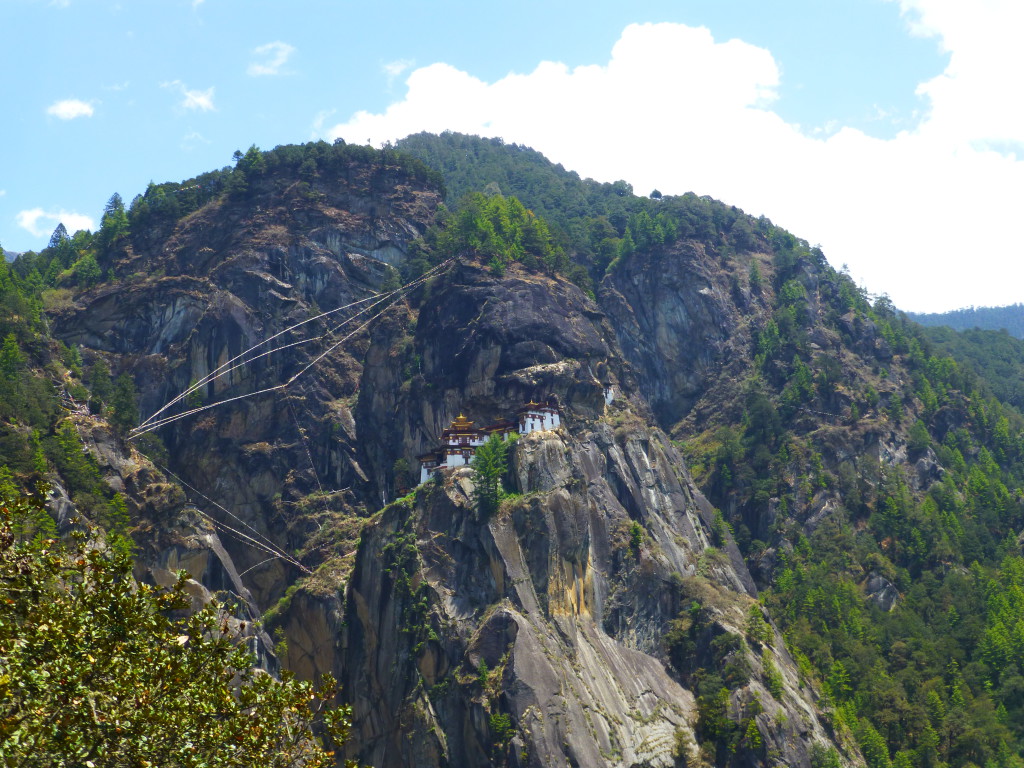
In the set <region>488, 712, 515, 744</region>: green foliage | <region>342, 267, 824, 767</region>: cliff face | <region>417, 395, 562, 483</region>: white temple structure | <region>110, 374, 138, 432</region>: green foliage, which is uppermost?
<region>110, 374, 138, 432</region>: green foliage

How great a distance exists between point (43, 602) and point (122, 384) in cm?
7571

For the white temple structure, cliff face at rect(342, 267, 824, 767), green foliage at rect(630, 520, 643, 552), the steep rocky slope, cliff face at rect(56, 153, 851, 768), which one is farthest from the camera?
the white temple structure

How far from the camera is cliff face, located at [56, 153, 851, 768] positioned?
76438 millimetres

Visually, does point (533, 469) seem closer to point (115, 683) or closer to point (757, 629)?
point (757, 629)

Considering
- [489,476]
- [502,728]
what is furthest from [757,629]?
[502,728]

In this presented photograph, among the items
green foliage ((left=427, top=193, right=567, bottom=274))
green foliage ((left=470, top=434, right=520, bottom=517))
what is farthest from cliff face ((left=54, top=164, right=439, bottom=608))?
green foliage ((left=470, top=434, right=520, bottom=517))

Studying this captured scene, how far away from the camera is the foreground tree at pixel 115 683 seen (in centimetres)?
2056

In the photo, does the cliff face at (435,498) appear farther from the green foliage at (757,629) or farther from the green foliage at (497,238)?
the green foliage at (497,238)

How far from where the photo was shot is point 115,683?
72.2 feet

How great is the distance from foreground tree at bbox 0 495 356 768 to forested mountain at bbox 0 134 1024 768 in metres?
48.5

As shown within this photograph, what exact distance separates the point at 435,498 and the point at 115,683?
63.5 meters

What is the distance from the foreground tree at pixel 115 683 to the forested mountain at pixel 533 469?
159 feet

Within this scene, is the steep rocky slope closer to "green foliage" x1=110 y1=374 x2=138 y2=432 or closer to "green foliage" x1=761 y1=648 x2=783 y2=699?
"green foliage" x1=761 y1=648 x2=783 y2=699

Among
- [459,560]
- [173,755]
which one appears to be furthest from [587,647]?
[173,755]
